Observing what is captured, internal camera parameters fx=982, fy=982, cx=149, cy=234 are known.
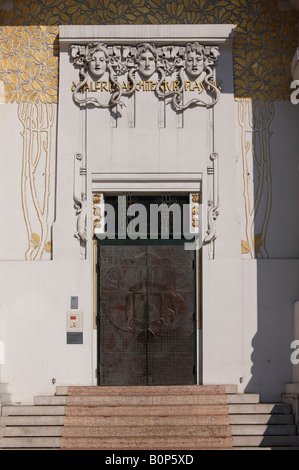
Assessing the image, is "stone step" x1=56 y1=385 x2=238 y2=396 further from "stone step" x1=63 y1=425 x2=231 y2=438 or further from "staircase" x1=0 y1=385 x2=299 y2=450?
"stone step" x1=63 y1=425 x2=231 y2=438

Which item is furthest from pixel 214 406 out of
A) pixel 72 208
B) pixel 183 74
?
pixel 183 74

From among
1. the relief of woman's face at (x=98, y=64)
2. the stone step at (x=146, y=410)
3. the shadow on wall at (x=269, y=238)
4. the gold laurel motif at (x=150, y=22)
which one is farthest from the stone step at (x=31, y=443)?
the relief of woman's face at (x=98, y=64)

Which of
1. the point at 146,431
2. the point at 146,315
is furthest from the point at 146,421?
the point at 146,315

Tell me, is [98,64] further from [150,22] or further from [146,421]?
[146,421]

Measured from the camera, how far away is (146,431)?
12.5 meters

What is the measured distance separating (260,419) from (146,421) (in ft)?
4.88

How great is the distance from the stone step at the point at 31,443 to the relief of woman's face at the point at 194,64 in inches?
218

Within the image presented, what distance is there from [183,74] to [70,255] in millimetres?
3088

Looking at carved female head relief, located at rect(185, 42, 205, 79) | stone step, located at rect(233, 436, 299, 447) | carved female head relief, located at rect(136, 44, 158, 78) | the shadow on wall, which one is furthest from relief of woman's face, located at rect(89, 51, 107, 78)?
stone step, located at rect(233, 436, 299, 447)

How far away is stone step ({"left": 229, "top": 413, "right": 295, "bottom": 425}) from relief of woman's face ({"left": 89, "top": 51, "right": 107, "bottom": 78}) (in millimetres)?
5234

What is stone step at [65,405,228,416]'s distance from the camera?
504 inches

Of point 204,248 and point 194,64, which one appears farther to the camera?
point 194,64

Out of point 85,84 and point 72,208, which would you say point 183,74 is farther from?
point 72,208

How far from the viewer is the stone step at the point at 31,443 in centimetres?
1235
